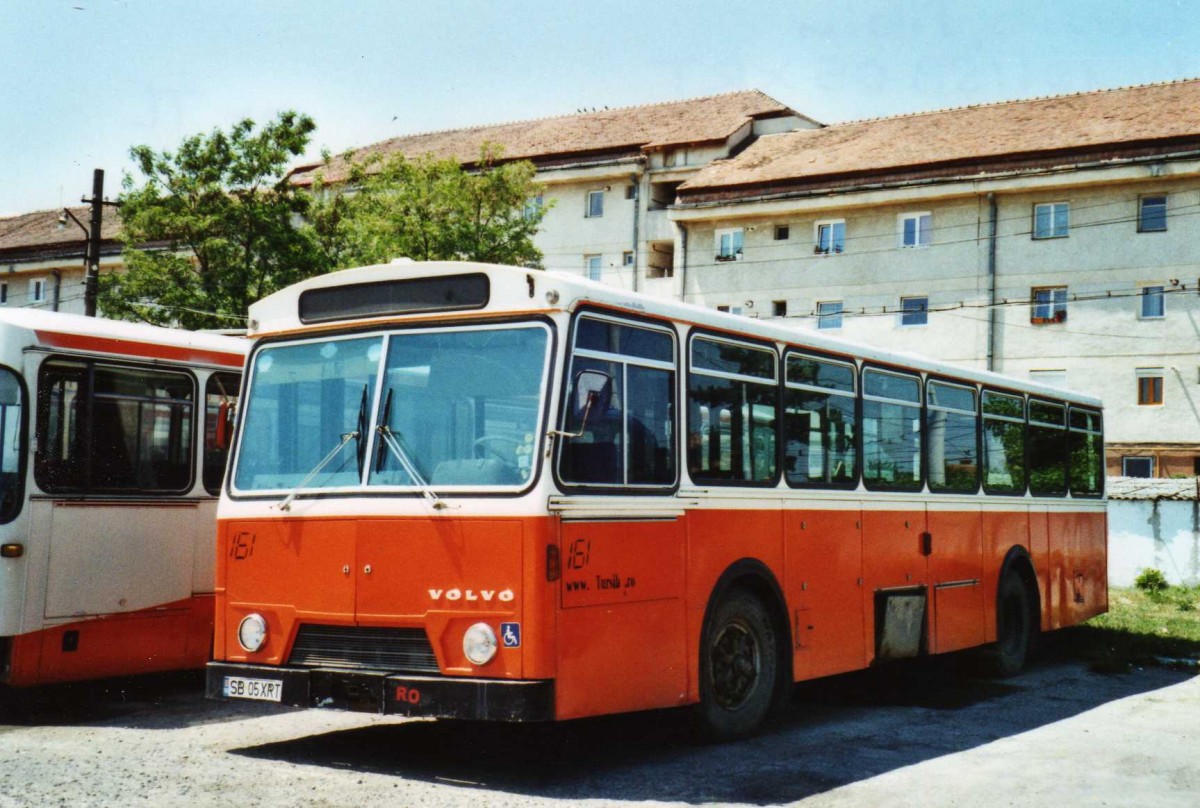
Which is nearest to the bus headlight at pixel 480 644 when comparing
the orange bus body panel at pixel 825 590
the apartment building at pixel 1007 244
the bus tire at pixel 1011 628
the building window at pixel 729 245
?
the orange bus body panel at pixel 825 590

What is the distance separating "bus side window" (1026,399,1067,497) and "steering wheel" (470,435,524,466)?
889 centimetres

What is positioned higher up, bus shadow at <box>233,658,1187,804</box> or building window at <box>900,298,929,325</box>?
building window at <box>900,298,929,325</box>

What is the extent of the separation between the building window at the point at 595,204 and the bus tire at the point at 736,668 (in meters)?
41.7

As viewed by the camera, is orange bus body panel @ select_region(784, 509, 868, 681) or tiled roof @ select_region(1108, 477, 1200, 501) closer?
orange bus body panel @ select_region(784, 509, 868, 681)

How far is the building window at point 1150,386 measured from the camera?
1563 inches

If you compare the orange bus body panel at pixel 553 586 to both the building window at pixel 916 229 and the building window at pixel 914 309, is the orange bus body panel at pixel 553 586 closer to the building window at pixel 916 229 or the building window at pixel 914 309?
the building window at pixel 914 309

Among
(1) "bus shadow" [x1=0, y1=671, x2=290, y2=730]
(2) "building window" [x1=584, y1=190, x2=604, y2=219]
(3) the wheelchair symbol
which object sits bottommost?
(1) "bus shadow" [x1=0, y1=671, x2=290, y2=730]

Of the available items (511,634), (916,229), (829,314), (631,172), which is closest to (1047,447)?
(511,634)

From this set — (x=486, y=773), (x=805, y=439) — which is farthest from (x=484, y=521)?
(x=805, y=439)

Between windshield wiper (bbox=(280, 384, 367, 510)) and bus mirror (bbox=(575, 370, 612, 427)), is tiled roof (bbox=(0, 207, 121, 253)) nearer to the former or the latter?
windshield wiper (bbox=(280, 384, 367, 510))

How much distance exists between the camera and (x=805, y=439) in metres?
10.7

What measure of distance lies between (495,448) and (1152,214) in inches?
1420

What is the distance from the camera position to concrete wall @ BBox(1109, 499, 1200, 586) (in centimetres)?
2998

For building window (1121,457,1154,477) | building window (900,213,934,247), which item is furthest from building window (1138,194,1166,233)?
building window (1121,457,1154,477)
